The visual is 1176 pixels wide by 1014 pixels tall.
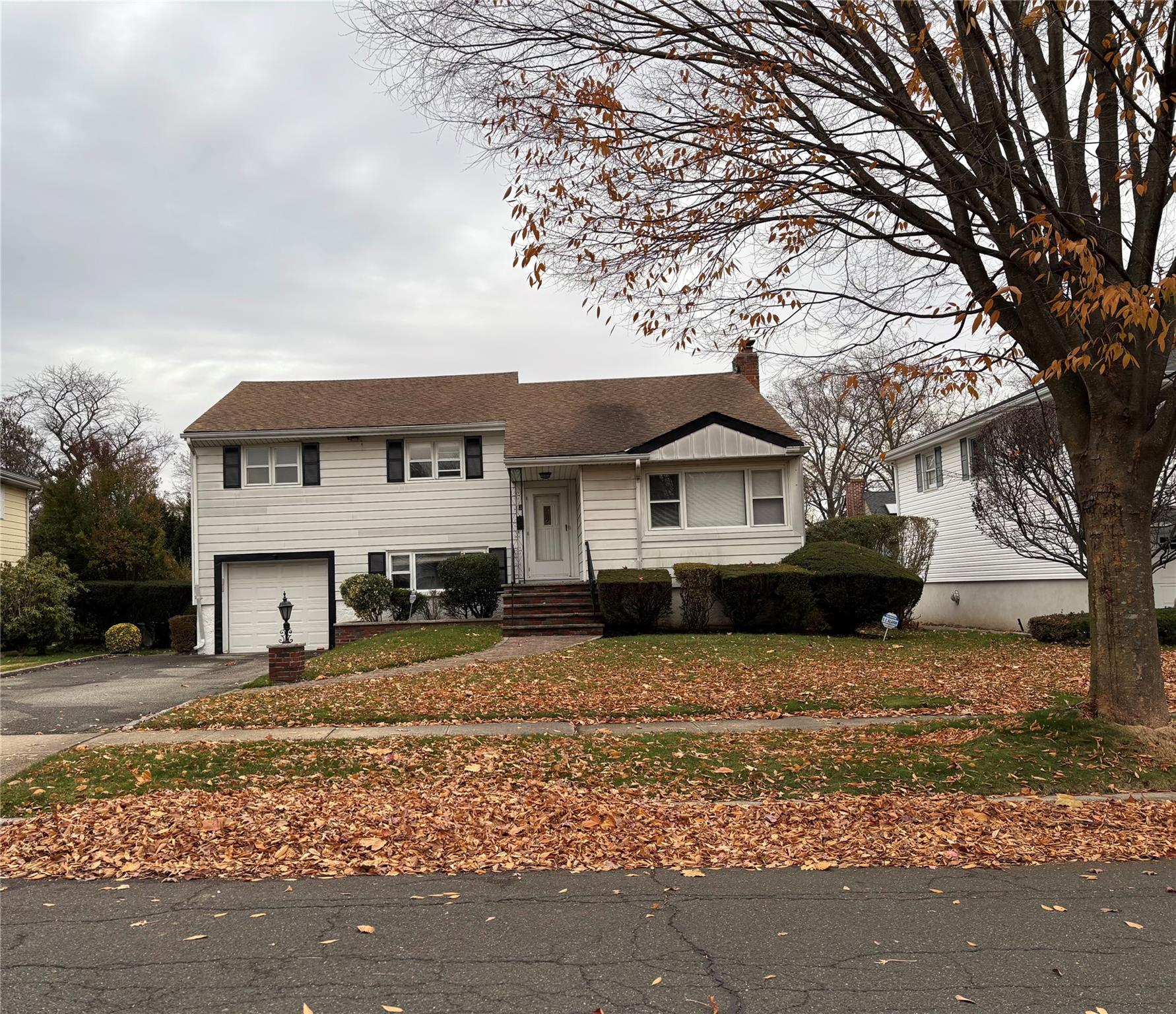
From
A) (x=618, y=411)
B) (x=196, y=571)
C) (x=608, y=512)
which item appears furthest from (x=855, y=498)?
(x=196, y=571)

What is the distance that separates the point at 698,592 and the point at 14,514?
62.6 feet

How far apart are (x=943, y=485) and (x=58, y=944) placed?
27219 millimetres

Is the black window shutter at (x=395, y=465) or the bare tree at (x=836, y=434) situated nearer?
the black window shutter at (x=395, y=465)

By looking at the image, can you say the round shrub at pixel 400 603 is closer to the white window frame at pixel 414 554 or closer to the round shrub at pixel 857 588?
the white window frame at pixel 414 554

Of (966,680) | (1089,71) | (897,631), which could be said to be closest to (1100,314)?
(1089,71)

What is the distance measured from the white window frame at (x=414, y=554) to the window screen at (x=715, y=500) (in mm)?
5155

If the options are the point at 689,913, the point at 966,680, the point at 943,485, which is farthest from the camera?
the point at 943,485

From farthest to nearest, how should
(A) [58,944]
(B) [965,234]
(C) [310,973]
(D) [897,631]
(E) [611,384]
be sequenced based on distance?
(E) [611,384] → (D) [897,631] → (B) [965,234] → (A) [58,944] → (C) [310,973]

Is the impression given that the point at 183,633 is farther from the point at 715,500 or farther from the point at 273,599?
the point at 715,500

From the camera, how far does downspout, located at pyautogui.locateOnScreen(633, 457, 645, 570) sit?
2055cm

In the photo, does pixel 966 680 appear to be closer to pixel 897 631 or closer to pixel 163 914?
pixel 897 631

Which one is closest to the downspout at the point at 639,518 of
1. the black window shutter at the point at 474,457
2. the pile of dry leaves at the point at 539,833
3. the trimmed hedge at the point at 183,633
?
the black window shutter at the point at 474,457

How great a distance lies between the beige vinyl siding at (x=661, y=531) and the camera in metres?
20.5

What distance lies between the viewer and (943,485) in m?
28.2
